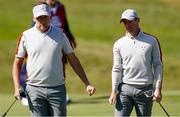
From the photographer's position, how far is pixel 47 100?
29.9 ft

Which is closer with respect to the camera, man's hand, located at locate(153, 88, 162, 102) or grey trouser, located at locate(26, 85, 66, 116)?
grey trouser, located at locate(26, 85, 66, 116)

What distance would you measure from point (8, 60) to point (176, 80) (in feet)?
19.9

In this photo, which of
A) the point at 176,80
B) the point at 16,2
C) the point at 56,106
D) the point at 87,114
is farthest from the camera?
the point at 16,2

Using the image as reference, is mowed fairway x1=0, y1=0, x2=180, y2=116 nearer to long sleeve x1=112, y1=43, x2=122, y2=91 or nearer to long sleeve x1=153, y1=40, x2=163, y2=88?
long sleeve x1=153, y1=40, x2=163, y2=88

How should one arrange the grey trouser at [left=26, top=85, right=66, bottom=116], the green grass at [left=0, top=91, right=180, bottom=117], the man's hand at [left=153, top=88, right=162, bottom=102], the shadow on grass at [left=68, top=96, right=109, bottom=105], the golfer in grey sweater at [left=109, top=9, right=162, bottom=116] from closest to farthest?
the grey trouser at [left=26, top=85, right=66, bottom=116] → the man's hand at [left=153, top=88, right=162, bottom=102] → the golfer in grey sweater at [left=109, top=9, right=162, bottom=116] → the green grass at [left=0, top=91, right=180, bottom=117] → the shadow on grass at [left=68, top=96, right=109, bottom=105]

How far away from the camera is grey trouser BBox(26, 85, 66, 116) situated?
906 cm

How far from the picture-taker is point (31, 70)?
916 centimetres

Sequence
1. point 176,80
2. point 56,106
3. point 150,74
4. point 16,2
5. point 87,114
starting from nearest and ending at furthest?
point 56,106 < point 150,74 < point 87,114 < point 176,80 < point 16,2

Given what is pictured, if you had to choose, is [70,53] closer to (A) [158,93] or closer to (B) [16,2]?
(A) [158,93]

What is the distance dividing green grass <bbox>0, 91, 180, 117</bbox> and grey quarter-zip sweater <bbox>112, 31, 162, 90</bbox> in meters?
3.47

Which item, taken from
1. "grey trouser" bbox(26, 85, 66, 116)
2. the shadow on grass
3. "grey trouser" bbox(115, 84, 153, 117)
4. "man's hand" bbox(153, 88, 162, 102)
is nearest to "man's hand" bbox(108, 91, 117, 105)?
"grey trouser" bbox(115, 84, 153, 117)

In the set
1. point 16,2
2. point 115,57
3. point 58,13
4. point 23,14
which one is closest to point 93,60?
point 58,13

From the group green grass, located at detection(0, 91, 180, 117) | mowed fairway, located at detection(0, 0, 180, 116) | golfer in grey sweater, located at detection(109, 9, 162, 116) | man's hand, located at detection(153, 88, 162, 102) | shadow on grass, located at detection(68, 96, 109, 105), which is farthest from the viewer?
shadow on grass, located at detection(68, 96, 109, 105)

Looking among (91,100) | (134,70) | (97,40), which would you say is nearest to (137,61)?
(134,70)
